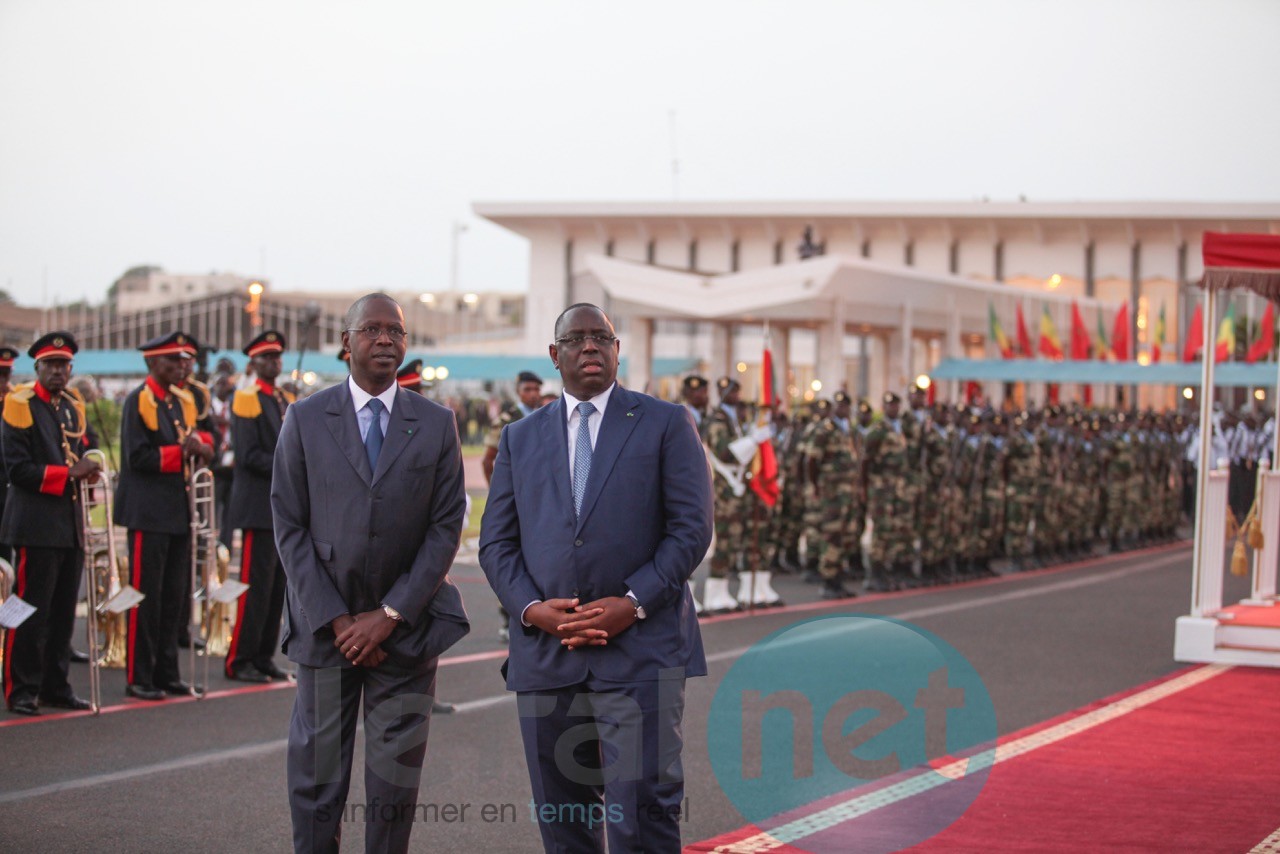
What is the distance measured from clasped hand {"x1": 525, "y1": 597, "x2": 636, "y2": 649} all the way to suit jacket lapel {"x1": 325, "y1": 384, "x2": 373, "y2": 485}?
31.6 inches

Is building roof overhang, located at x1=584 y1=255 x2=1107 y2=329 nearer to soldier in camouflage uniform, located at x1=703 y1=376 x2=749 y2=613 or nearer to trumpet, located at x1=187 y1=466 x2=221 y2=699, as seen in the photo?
soldier in camouflage uniform, located at x1=703 y1=376 x2=749 y2=613

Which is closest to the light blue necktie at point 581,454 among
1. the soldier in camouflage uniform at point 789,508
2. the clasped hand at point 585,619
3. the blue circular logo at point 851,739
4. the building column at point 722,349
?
the clasped hand at point 585,619

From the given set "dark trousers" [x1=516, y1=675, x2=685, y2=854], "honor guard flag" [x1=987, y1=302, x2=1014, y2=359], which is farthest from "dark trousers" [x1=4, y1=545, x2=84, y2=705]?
"honor guard flag" [x1=987, y1=302, x2=1014, y2=359]

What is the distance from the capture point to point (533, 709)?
459 cm

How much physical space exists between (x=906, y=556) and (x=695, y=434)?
1124cm

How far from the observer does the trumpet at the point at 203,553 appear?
8828mm

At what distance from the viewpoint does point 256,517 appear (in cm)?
920

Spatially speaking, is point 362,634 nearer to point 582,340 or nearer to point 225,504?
Answer: point 582,340

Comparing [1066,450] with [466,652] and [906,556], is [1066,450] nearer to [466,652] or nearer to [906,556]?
[906,556]

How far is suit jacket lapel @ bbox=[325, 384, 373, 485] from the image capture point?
478 cm

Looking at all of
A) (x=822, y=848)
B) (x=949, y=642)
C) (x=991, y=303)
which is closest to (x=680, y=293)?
(x=991, y=303)

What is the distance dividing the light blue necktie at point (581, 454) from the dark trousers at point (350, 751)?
2.89 ft

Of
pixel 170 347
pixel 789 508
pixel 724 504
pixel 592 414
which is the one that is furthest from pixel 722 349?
pixel 592 414

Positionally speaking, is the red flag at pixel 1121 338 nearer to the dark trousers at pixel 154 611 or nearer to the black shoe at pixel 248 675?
the black shoe at pixel 248 675
